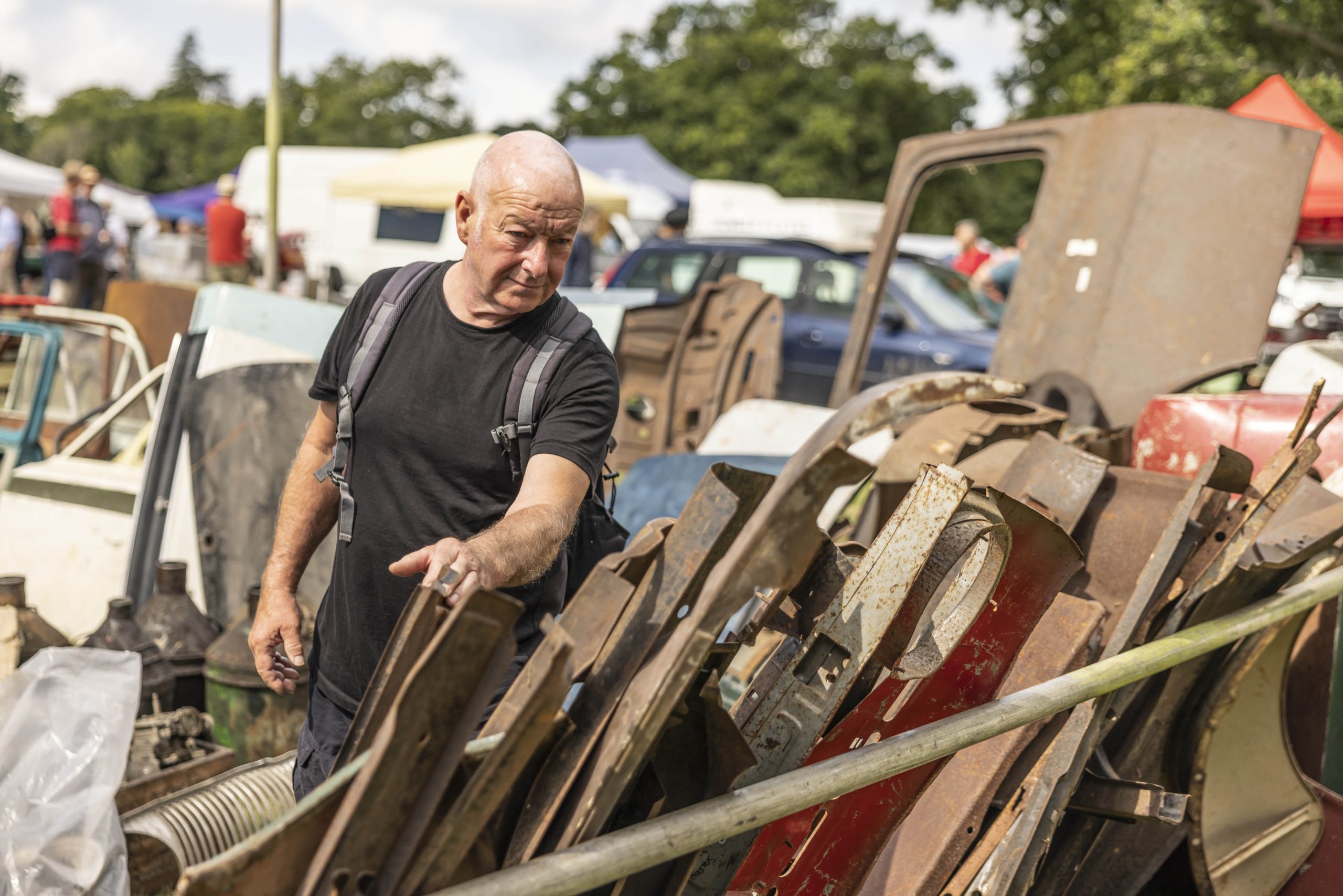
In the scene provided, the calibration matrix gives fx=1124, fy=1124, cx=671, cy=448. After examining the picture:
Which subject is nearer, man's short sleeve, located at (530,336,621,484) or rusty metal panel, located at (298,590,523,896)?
rusty metal panel, located at (298,590,523,896)

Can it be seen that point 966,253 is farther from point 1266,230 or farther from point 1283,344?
point 1266,230

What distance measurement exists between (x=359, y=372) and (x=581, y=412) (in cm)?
45

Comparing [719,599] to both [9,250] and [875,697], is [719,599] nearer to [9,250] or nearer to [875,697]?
[875,697]

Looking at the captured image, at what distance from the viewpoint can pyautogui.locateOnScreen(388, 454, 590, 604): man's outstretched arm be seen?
1611mm

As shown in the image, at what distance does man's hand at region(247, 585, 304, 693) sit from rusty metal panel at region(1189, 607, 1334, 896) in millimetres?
2015

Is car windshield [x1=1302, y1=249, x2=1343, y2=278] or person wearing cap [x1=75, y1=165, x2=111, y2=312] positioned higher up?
car windshield [x1=1302, y1=249, x2=1343, y2=278]

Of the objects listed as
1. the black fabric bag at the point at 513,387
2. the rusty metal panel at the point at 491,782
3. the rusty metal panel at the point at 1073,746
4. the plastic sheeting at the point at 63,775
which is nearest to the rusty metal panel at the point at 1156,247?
the rusty metal panel at the point at 1073,746

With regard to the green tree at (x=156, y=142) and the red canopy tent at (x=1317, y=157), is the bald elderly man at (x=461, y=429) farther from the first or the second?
the green tree at (x=156, y=142)

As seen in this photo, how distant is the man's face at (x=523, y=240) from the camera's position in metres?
2.02

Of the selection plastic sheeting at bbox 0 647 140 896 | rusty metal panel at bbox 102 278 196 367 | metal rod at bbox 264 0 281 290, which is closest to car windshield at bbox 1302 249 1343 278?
metal rod at bbox 264 0 281 290

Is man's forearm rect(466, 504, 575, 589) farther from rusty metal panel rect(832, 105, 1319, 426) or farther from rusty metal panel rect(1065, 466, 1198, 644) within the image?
rusty metal panel rect(832, 105, 1319, 426)

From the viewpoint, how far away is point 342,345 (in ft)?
7.30

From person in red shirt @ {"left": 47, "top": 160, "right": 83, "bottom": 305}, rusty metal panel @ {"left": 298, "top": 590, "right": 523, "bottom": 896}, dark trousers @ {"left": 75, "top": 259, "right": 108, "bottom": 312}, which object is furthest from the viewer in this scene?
dark trousers @ {"left": 75, "top": 259, "right": 108, "bottom": 312}

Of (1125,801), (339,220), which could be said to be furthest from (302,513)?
(339,220)
